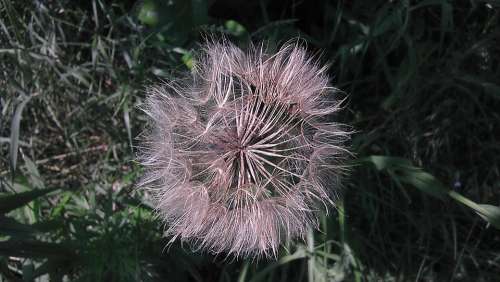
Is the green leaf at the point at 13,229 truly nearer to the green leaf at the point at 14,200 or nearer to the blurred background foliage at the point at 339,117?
the green leaf at the point at 14,200

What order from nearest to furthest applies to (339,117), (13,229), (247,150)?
(247,150) < (13,229) < (339,117)

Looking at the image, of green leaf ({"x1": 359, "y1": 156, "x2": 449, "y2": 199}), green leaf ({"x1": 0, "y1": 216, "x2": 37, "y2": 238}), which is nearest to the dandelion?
green leaf ({"x1": 359, "y1": 156, "x2": 449, "y2": 199})

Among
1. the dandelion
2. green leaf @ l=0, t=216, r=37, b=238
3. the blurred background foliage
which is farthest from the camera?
the blurred background foliage

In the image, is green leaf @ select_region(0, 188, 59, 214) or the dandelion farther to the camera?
green leaf @ select_region(0, 188, 59, 214)

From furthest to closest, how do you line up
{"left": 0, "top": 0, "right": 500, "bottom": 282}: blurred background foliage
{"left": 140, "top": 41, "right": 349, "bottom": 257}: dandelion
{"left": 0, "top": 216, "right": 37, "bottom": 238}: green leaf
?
{"left": 0, "top": 0, "right": 500, "bottom": 282}: blurred background foliage, {"left": 0, "top": 216, "right": 37, "bottom": 238}: green leaf, {"left": 140, "top": 41, "right": 349, "bottom": 257}: dandelion

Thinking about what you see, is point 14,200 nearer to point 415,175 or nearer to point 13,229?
point 13,229

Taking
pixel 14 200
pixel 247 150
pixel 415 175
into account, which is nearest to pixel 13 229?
pixel 14 200

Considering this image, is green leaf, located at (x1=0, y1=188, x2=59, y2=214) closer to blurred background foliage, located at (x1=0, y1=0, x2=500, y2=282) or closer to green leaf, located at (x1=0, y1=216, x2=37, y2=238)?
green leaf, located at (x1=0, y1=216, x2=37, y2=238)
